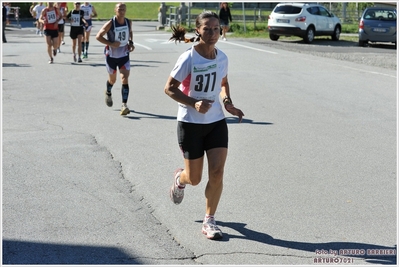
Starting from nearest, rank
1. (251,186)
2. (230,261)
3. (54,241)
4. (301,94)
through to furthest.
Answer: (230,261) → (54,241) → (251,186) → (301,94)

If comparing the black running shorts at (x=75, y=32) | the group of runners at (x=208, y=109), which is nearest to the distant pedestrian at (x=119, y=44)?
the group of runners at (x=208, y=109)

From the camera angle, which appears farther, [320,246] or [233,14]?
[233,14]

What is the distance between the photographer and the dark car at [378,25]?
2831cm

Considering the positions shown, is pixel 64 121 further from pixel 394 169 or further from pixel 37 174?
pixel 394 169

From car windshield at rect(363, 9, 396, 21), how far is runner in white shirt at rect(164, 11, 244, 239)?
2347cm

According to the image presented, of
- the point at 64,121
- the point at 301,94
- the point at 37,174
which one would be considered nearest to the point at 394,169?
the point at 37,174

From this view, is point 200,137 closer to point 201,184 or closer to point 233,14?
point 201,184

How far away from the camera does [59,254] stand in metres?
5.40

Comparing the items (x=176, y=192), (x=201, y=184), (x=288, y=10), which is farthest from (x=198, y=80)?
(x=288, y=10)

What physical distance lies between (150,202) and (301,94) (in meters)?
8.32

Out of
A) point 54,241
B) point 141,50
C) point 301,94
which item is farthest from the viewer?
point 141,50

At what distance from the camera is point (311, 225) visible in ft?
20.2

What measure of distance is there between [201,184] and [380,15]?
2256 cm

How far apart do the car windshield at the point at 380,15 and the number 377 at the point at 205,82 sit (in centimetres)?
2350
